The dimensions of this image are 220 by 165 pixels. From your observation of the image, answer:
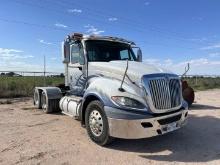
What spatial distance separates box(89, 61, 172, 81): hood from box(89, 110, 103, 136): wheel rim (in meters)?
1.05

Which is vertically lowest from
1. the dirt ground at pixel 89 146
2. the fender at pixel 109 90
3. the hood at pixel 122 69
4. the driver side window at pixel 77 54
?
the dirt ground at pixel 89 146

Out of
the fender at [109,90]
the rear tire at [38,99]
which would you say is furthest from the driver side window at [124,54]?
the rear tire at [38,99]

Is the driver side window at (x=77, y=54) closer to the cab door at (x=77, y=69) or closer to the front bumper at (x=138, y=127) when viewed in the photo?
the cab door at (x=77, y=69)

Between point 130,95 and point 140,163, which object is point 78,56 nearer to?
point 130,95

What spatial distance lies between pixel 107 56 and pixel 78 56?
2.78ft

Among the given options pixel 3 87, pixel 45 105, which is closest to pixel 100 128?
pixel 45 105

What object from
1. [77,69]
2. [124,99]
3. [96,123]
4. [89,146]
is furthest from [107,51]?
[89,146]

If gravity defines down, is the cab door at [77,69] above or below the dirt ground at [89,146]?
above

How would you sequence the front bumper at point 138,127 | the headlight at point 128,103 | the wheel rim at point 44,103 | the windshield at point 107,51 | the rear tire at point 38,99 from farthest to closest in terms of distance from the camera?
the rear tire at point 38,99 → the wheel rim at point 44,103 → the windshield at point 107,51 → the headlight at point 128,103 → the front bumper at point 138,127

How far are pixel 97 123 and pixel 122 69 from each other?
4.50ft

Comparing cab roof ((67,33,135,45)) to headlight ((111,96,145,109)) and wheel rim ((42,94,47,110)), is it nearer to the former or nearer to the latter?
headlight ((111,96,145,109))

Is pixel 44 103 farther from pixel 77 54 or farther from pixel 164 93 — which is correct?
pixel 164 93

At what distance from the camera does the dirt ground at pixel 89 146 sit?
5.79m

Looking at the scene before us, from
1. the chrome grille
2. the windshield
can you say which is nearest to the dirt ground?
the chrome grille
